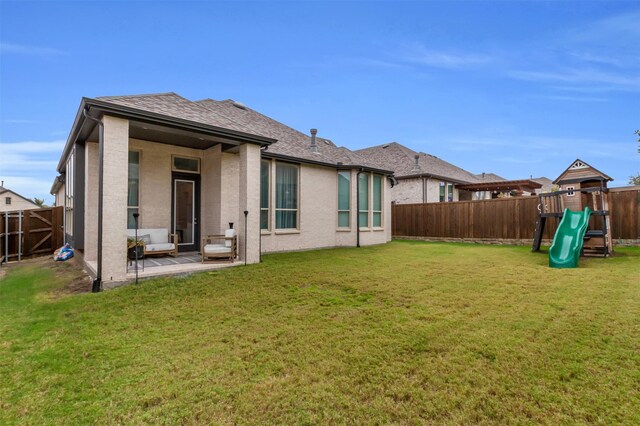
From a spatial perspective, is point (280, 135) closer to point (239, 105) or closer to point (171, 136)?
point (239, 105)

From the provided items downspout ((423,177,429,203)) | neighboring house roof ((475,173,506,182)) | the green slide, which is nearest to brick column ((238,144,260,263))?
the green slide

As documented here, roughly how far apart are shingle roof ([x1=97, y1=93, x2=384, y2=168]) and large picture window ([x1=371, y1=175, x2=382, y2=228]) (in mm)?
1160

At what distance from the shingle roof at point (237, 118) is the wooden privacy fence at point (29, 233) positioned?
25.7ft

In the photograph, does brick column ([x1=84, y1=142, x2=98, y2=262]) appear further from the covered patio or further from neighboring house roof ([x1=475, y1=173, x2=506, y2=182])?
neighboring house roof ([x1=475, y1=173, x2=506, y2=182])

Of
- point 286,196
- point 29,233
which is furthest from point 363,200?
point 29,233

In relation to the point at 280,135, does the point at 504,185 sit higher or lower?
lower

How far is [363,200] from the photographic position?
13.1 meters

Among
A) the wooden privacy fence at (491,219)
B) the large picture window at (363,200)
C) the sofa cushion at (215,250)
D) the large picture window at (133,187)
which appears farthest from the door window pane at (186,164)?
the wooden privacy fence at (491,219)

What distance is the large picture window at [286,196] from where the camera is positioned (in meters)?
10.6

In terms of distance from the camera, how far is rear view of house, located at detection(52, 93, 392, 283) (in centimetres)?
588

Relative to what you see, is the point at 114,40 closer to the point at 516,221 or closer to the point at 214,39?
the point at 214,39

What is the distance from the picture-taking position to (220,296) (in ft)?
17.4

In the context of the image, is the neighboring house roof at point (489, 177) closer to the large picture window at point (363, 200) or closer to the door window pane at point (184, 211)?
the large picture window at point (363, 200)

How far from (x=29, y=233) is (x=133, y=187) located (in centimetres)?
681
